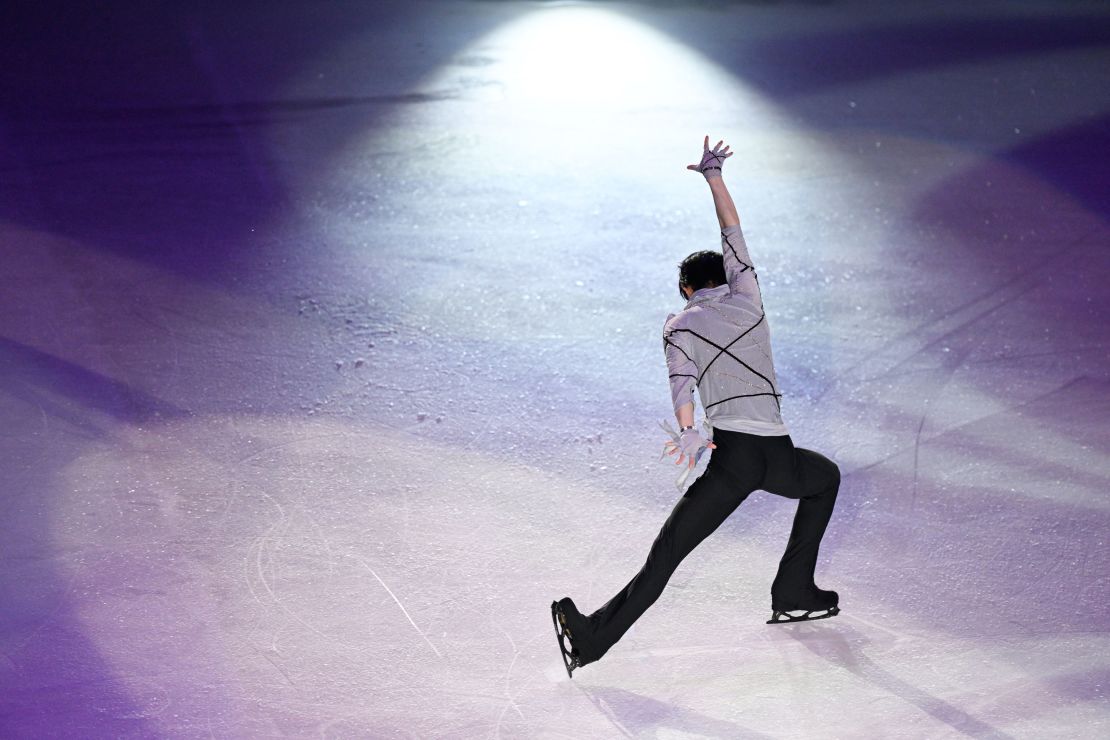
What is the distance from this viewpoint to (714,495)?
380 centimetres

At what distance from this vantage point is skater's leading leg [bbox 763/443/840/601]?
3857 mm

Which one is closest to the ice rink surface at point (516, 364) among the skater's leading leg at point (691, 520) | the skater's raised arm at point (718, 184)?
the skater's leading leg at point (691, 520)

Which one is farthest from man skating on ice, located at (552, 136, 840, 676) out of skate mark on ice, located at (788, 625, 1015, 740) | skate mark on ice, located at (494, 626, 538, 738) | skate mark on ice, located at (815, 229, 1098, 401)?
skate mark on ice, located at (815, 229, 1098, 401)

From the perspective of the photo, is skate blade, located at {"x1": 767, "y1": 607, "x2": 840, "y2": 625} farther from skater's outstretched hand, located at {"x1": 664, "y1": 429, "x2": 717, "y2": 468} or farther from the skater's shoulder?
the skater's shoulder

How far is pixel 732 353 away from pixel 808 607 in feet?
3.36

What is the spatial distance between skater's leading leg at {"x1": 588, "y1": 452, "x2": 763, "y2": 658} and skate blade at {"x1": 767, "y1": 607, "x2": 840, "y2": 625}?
567 millimetres

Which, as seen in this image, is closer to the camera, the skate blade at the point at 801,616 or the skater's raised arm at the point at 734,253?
the skater's raised arm at the point at 734,253

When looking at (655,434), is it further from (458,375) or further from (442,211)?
(442,211)

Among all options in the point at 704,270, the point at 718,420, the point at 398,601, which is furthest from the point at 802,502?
the point at 398,601

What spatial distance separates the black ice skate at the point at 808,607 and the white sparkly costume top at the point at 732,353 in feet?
2.29

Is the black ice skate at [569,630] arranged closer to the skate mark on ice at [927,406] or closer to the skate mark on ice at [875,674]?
the skate mark on ice at [875,674]

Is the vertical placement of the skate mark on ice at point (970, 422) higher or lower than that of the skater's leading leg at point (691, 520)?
higher

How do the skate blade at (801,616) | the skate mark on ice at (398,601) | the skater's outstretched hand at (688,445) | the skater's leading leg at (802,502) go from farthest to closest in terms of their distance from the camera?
the skate blade at (801,616)
the skate mark on ice at (398,601)
the skater's leading leg at (802,502)
the skater's outstretched hand at (688,445)

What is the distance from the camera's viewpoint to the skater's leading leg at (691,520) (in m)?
3.80
